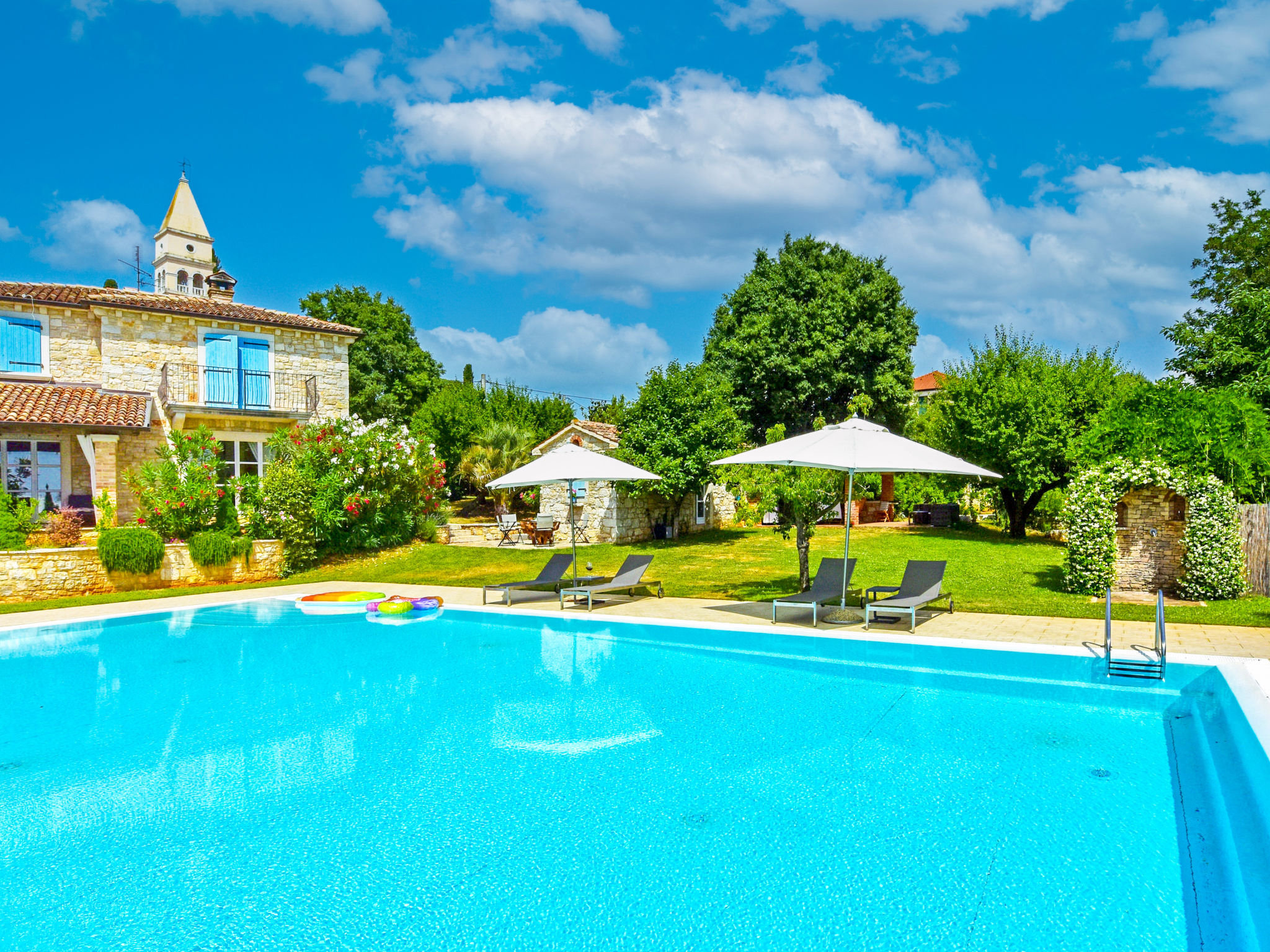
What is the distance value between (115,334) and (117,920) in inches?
862

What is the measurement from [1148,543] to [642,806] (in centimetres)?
1187

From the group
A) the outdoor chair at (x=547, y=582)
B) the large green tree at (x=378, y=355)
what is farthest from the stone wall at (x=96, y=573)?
the large green tree at (x=378, y=355)

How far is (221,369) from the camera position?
22.1m

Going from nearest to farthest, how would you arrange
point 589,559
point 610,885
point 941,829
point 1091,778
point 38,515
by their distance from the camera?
point 610,885 → point 941,829 → point 1091,778 → point 38,515 → point 589,559

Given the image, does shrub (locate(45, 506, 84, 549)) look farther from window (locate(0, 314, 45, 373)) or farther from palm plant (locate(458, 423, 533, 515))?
palm plant (locate(458, 423, 533, 515))

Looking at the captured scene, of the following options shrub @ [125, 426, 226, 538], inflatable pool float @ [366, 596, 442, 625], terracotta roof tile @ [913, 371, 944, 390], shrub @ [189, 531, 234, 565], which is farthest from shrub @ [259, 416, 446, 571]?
terracotta roof tile @ [913, 371, 944, 390]

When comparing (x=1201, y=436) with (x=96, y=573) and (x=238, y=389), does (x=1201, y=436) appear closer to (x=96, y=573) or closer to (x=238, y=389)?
(x=96, y=573)

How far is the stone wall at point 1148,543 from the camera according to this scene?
41.4 ft

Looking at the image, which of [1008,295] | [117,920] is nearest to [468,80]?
[117,920]

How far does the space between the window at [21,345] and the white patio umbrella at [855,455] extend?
20891mm

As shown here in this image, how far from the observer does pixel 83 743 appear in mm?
6797

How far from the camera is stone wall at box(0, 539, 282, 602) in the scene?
1491 centimetres


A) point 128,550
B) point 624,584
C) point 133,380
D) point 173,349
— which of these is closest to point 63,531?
point 128,550

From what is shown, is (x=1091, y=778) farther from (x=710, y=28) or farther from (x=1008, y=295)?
(x=1008, y=295)
